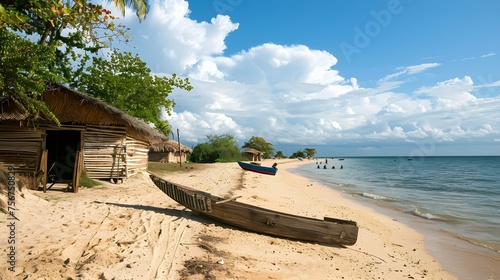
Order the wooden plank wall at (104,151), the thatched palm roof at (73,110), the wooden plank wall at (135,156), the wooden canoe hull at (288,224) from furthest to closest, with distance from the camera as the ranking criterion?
1. the wooden plank wall at (135,156)
2. the wooden plank wall at (104,151)
3. the thatched palm roof at (73,110)
4. the wooden canoe hull at (288,224)

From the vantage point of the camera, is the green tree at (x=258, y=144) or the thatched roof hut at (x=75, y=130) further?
the green tree at (x=258, y=144)

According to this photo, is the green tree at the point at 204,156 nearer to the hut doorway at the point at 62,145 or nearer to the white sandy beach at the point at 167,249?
the hut doorway at the point at 62,145

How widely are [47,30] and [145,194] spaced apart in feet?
24.9

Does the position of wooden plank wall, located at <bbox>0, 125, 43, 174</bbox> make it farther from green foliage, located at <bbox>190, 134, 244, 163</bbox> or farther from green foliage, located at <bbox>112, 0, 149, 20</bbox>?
green foliage, located at <bbox>190, 134, 244, 163</bbox>

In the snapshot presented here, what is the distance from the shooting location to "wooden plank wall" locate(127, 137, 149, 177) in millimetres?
13180

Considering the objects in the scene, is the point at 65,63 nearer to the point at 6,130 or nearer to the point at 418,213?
the point at 6,130

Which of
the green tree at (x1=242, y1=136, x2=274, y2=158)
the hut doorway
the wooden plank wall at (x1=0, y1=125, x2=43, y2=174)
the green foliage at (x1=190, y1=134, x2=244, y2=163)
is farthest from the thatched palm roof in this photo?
the green tree at (x1=242, y1=136, x2=274, y2=158)

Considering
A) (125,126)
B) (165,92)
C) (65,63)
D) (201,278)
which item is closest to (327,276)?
(201,278)

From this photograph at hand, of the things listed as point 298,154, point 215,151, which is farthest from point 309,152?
point 215,151

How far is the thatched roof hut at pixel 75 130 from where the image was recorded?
1071 cm

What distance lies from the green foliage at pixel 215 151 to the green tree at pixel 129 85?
944 inches

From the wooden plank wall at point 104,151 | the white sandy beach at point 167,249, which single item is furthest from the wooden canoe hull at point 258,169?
the white sandy beach at point 167,249

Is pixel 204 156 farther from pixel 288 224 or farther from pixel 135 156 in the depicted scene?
pixel 288 224

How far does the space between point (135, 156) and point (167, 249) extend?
385 inches
